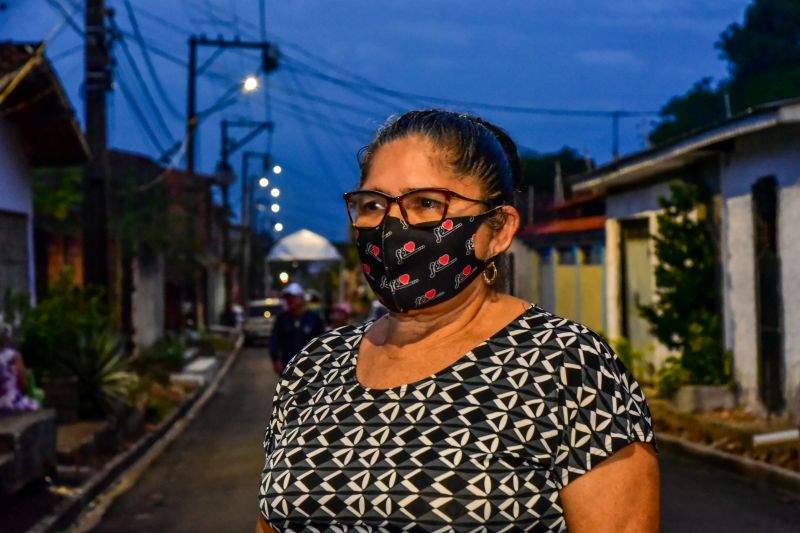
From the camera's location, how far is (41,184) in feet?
70.6

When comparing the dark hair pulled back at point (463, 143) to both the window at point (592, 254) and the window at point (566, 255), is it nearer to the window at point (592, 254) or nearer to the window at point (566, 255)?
the window at point (592, 254)

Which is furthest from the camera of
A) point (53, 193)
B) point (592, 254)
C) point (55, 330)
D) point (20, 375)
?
point (592, 254)

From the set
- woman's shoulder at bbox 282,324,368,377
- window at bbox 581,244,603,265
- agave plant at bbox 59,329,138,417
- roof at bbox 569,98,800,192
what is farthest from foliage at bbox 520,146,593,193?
woman's shoulder at bbox 282,324,368,377

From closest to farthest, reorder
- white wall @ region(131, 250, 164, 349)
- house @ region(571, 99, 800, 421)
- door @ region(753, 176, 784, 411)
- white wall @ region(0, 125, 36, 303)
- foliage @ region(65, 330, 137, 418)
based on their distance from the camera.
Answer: house @ region(571, 99, 800, 421) → foliage @ region(65, 330, 137, 418) → door @ region(753, 176, 784, 411) → white wall @ region(0, 125, 36, 303) → white wall @ region(131, 250, 164, 349)

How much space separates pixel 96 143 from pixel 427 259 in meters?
16.2

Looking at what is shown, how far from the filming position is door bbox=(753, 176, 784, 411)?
15477 millimetres

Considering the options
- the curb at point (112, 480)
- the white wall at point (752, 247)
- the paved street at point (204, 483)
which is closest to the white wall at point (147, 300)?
the curb at point (112, 480)

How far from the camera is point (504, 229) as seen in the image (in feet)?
9.26

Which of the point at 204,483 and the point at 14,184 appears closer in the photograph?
the point at 204,483

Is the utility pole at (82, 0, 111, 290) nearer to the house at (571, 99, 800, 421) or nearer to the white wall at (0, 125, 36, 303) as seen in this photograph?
the white wall at (0, 125, 36, 303)

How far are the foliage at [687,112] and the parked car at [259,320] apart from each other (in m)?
15.6

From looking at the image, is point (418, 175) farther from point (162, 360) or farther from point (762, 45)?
point (762, 45)

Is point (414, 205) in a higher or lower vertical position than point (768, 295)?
higher

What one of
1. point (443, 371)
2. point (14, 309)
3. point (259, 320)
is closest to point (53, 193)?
point (14, 309)
